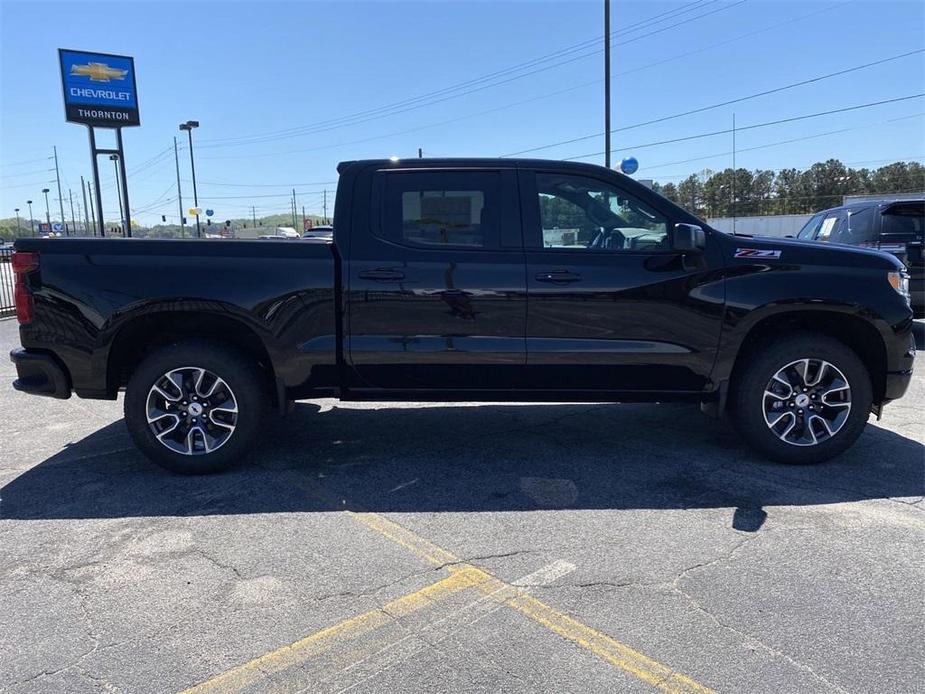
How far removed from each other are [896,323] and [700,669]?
3.18 meters

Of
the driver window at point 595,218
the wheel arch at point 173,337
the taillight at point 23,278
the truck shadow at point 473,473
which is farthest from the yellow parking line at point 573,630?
the taillight at point 23,278

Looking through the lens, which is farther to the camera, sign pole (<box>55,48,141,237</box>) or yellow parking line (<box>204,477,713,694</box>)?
sign pole (<box>55,48,141,237</box>)

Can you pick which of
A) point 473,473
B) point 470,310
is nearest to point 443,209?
point 470,310

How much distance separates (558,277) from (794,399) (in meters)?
1.84

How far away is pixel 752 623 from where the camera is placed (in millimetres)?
2830

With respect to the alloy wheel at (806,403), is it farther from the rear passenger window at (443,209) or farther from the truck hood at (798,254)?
the rear passenger window at (443,209)

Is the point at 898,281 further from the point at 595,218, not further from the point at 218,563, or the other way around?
the point at 218,563

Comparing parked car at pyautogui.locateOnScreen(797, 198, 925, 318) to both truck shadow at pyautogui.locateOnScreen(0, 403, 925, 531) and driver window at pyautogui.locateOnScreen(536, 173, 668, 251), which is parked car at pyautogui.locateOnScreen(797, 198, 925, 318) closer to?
truck shadow at pyautogui.locateOnScreen(0, 403, 925, 531)

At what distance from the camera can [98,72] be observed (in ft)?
68.6

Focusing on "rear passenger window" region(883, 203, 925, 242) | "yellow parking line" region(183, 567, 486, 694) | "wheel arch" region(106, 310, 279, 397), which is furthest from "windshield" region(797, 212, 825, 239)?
"yellow parking line" region(183, 567, 486, 694)

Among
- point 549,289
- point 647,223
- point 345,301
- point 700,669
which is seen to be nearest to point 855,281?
point 647,223

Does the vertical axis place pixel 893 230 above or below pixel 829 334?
above

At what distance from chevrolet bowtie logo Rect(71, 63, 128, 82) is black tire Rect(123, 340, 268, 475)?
2046 centimetres

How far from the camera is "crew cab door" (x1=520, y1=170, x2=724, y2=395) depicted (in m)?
4.47
